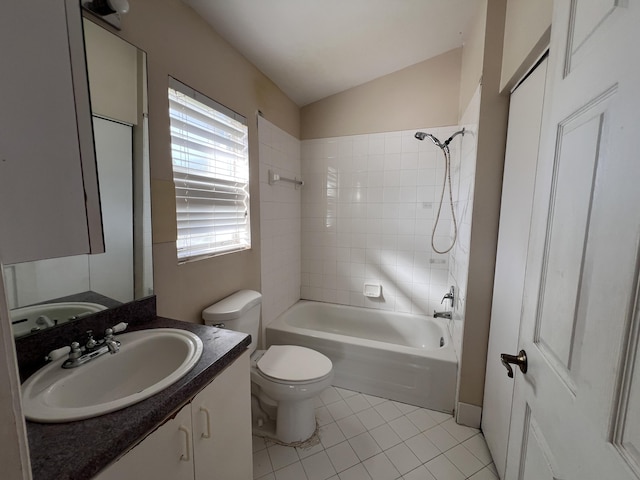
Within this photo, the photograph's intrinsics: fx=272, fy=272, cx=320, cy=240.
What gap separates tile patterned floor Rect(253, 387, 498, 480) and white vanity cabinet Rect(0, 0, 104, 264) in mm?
1610

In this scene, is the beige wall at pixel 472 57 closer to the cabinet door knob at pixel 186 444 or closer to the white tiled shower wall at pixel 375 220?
the white tiled shower wall at pixel 375 220

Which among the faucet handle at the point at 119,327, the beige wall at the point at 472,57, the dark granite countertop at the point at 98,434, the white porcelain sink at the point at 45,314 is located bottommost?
the dark granite countertop at the point at 98,434

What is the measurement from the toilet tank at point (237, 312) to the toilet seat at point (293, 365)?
147 millimetres

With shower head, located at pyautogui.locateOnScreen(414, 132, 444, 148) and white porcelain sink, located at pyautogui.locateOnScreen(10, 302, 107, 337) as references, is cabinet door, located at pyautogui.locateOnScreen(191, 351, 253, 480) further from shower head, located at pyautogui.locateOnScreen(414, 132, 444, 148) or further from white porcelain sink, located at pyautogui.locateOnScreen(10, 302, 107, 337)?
shower head, located at pyautogui.locateOnScreen(414, 132, 444, 148)

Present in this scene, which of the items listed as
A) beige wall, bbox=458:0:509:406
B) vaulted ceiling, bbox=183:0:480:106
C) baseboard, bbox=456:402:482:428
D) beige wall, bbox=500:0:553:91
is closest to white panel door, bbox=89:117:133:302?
vaulted ceiling, bbox=183:0:480:106

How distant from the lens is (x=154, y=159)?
1263mm

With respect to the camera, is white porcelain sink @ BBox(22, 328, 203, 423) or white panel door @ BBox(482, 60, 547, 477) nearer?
white porcelain sink @ BBox(22, 328, 203, 423)

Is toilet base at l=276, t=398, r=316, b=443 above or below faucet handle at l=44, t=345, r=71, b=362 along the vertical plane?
below

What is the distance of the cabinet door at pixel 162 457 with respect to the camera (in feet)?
2.10

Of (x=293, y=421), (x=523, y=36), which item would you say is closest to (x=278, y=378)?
(x=293, y=421)

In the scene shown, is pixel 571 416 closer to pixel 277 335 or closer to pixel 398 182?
pixel 277 335

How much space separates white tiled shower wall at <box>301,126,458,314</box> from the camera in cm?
244

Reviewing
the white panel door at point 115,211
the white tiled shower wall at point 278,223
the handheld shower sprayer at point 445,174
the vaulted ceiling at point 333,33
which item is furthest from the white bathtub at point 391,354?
the vaulted ceiling at point 333,33

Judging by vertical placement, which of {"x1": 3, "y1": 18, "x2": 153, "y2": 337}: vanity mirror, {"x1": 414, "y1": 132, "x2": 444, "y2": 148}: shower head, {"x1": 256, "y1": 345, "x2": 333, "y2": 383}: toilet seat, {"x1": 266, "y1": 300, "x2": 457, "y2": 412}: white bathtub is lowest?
{"x1": 266, "y1": 300, "x2": 457, "y2": 412}: white bathtub
